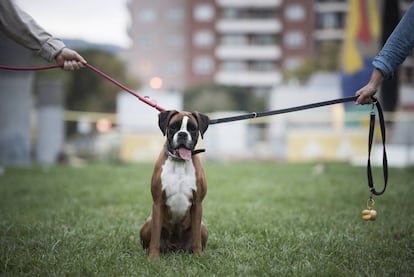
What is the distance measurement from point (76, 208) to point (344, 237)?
3297 mm

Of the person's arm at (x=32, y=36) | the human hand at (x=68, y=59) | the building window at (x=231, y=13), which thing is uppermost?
the building window at (x=231, y=13)

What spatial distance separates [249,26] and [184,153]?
170 feet

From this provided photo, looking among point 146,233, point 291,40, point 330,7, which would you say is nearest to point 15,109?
point 146,233

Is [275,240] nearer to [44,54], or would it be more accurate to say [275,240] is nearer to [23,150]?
[44,54]

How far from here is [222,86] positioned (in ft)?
162

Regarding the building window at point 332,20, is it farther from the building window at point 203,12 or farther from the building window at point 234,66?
the building window at point 203,12

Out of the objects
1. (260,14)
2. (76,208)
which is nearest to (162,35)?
(260,14)

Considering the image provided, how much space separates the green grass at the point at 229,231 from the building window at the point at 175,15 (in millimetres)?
52580

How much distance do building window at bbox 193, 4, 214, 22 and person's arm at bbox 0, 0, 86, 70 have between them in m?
52.8

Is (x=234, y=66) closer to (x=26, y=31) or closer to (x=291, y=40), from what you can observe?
(x=291, y=40)

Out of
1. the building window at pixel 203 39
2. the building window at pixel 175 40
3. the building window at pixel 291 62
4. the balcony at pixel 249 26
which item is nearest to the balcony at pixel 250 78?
the building window at pixel 291 62

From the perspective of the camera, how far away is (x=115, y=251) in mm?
3926

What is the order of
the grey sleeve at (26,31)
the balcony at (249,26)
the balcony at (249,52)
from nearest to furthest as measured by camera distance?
the grey sleeve at (26,31)
the balcony at (249,26)
the balcony at (249,52)

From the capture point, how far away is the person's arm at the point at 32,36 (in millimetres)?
3686
